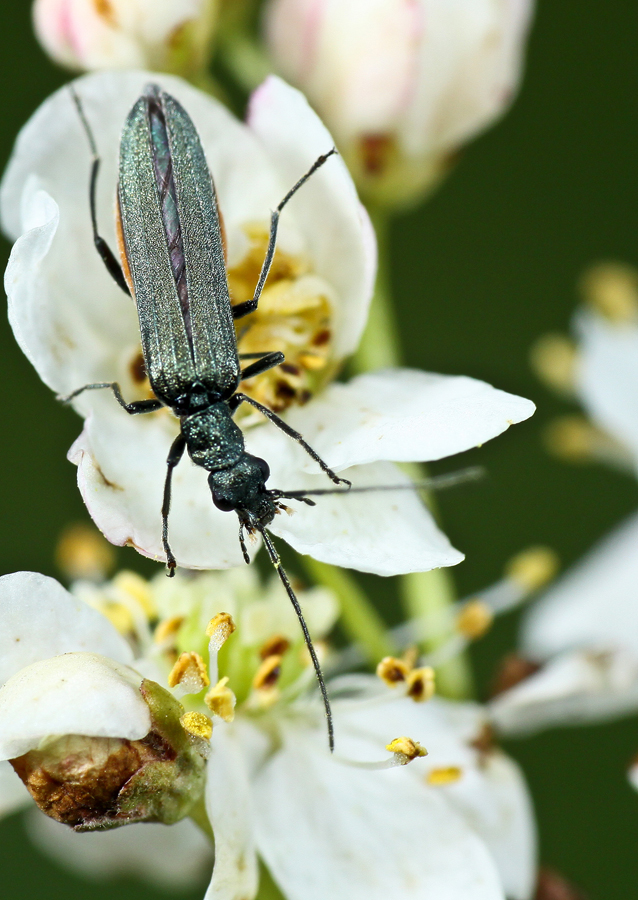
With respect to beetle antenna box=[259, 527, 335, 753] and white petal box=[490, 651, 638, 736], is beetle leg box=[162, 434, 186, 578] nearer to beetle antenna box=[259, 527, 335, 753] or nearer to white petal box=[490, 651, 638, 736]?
beetle antenna box=[259, 527, 335, 753]

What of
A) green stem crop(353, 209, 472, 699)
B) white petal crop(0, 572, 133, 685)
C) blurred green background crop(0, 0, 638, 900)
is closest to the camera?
white petal crop(0, 572, 133, 685)

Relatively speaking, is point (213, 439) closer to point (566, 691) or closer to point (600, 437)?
point (566, 691)

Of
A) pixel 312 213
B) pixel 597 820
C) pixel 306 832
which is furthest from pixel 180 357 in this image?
pixel 597 820

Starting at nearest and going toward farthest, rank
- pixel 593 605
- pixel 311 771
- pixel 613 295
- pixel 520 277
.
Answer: pixel 311 771 → pixel 593 605 → pixel 613 295 → pixel 520 277

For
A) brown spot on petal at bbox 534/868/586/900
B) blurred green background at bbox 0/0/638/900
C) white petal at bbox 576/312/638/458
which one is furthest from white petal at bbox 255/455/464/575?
blurred green background at bbox 0/0/638/900

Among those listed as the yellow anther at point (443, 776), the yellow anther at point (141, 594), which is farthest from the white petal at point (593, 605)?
the yellow anther at point (141, 594)

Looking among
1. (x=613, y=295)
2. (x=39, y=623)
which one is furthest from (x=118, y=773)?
(x=613, y=295)
